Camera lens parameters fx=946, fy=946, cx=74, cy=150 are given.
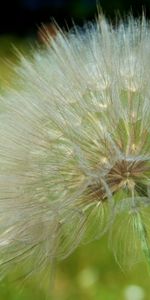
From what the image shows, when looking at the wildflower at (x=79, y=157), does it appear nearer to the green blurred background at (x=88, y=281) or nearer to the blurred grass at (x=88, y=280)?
the green blurred background at (x=88, y=281)

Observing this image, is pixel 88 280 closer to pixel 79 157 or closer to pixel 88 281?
pixel 88 281

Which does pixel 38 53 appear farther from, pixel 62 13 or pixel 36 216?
pixel 62 13

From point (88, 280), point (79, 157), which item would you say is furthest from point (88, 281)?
point (79, 157)

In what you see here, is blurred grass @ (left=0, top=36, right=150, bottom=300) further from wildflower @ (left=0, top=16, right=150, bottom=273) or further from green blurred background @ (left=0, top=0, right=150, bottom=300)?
wildflower @ (left=0, top=16, right=150, bottom=273)

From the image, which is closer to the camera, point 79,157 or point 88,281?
point 79,157

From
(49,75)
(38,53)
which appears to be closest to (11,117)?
(49,75)
